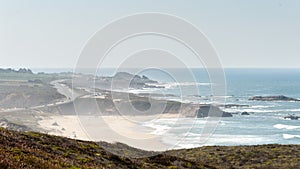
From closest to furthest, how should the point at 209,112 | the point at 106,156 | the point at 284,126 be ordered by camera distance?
the point at 106,156
the point at 284,126
the point at 209,112

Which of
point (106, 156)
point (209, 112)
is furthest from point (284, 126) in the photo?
point (106, 156)

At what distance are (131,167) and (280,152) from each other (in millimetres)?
20788

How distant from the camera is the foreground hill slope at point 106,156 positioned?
12.2 meters

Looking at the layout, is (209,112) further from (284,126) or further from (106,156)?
(106,156)

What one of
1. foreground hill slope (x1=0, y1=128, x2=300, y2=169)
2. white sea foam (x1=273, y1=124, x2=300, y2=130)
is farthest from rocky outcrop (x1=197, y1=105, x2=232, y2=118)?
foreground hill slope (x1=0, y1=128, x2=300, y2=169)

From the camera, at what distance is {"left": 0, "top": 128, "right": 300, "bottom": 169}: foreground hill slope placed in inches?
482

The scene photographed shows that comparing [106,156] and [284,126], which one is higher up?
[106,156]

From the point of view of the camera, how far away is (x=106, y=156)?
19.9 m

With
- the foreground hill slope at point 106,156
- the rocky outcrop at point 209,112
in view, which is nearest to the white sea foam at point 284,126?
the rocky outcrop at point 209,112

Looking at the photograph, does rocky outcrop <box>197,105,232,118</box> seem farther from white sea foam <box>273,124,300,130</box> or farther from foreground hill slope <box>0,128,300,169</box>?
foreground hill slope <box>0,128,300,169</box>

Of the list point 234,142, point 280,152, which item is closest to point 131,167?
point 280,152

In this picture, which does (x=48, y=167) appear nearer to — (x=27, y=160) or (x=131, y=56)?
(x=27, y=160)

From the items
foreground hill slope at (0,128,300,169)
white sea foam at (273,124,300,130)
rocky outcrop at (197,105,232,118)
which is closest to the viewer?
foreground hill slope at (0,128,300,169)

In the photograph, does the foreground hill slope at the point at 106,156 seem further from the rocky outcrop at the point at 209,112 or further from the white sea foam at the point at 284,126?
the rocky outcrop at the point at 209,112
